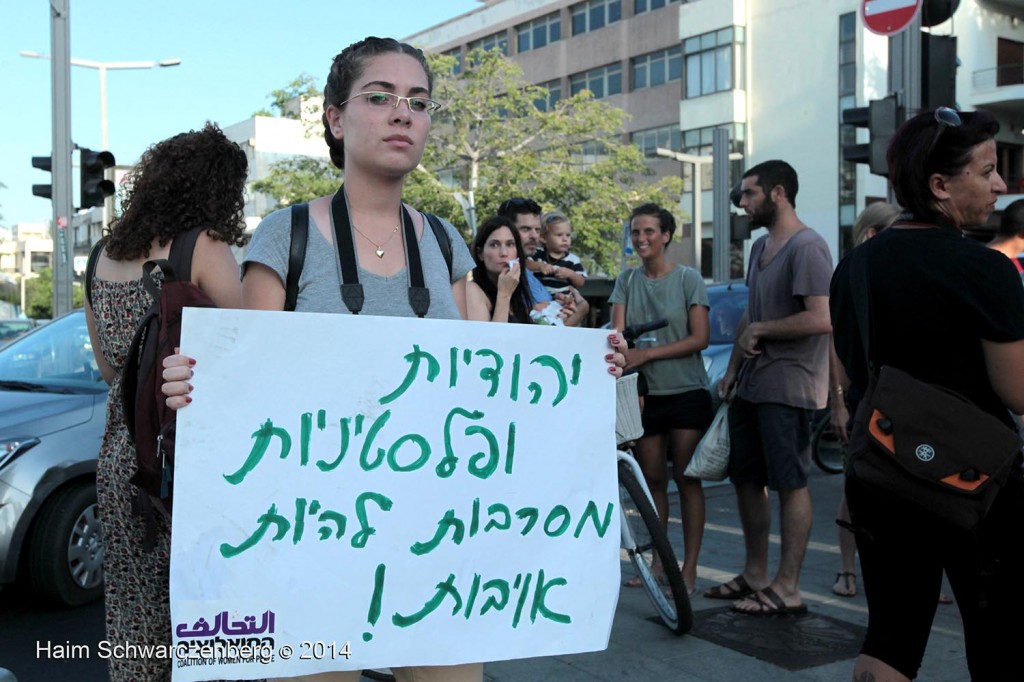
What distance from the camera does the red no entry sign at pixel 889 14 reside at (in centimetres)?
671

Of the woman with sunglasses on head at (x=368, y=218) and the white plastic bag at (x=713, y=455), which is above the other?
the woman with sunglasses on head at (x=368, y=218)

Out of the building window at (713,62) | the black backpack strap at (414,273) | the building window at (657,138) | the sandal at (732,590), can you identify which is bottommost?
the sandal at (732,590)

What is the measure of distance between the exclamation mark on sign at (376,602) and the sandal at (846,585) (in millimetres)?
3529

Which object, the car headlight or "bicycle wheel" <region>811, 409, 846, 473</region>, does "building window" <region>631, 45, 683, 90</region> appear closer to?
"bicycle wheel" <region>811, 409, 846, 473</region>

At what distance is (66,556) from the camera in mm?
5223

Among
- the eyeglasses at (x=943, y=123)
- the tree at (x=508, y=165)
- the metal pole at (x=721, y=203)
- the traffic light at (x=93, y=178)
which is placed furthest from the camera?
the tree at (x=508, y=165)

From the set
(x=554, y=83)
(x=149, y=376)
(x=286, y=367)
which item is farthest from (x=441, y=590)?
(x=554, y=83)

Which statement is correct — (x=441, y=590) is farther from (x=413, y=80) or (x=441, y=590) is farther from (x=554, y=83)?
(x=554, y=83)

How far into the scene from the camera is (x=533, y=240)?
571 cm

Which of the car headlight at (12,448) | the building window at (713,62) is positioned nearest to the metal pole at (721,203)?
the building window at (713,62)

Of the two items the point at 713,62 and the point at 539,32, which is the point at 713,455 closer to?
the point at 713,62

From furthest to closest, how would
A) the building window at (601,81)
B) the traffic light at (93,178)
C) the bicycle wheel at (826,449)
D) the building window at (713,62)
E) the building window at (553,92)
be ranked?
the building window at (553,92), the building window at (601,81), the building window at (713,62), the traffic light at (93,178), the bicycle wheel at (826,449)

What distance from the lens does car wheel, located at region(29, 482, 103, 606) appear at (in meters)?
5.16

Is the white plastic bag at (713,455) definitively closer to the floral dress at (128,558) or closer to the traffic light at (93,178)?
the floral dress at (128,558)
